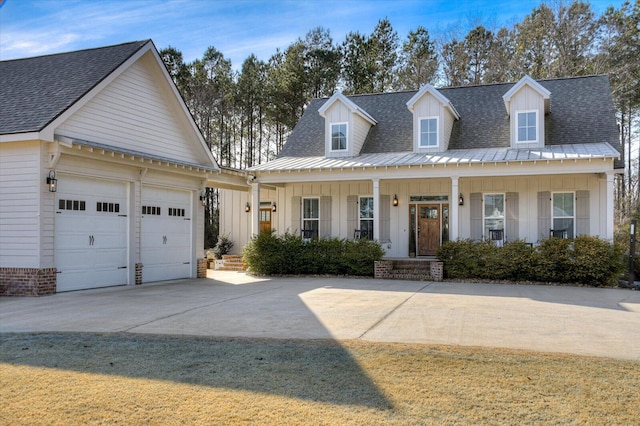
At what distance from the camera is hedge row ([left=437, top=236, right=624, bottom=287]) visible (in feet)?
42.8

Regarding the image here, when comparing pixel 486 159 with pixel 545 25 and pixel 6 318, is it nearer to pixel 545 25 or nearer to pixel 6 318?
pixel 6 318

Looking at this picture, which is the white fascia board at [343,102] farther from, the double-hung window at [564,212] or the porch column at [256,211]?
the double-hung window at [564,212]

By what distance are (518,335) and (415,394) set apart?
3.06m

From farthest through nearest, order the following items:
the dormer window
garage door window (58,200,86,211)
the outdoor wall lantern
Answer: the dormer window
garage door window (58,200,86,211)
the outdoor wall lantern

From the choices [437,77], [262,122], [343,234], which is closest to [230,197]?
[343,234]

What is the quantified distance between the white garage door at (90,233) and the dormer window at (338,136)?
7.81m

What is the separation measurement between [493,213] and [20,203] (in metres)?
12.8

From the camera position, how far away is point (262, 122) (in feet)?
109

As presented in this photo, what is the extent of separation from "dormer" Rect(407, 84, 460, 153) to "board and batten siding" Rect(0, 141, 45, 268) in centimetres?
1135

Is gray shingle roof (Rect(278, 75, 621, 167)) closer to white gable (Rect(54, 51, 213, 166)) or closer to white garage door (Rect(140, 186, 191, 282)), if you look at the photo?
white gable (Rect(54, 51, 213, 166))

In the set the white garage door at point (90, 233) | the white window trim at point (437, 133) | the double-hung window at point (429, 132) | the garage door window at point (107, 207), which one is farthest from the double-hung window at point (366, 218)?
the garage door window at point (107, 207)

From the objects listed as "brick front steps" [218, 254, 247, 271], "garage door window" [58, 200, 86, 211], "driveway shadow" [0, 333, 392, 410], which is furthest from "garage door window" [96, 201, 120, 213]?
"brick front steps" [218, 254, 247, 271]

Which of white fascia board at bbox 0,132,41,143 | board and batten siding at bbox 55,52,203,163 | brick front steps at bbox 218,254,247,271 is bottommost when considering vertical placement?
brick front steps at bbox 218,254,247,271

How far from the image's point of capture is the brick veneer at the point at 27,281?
10523mm
